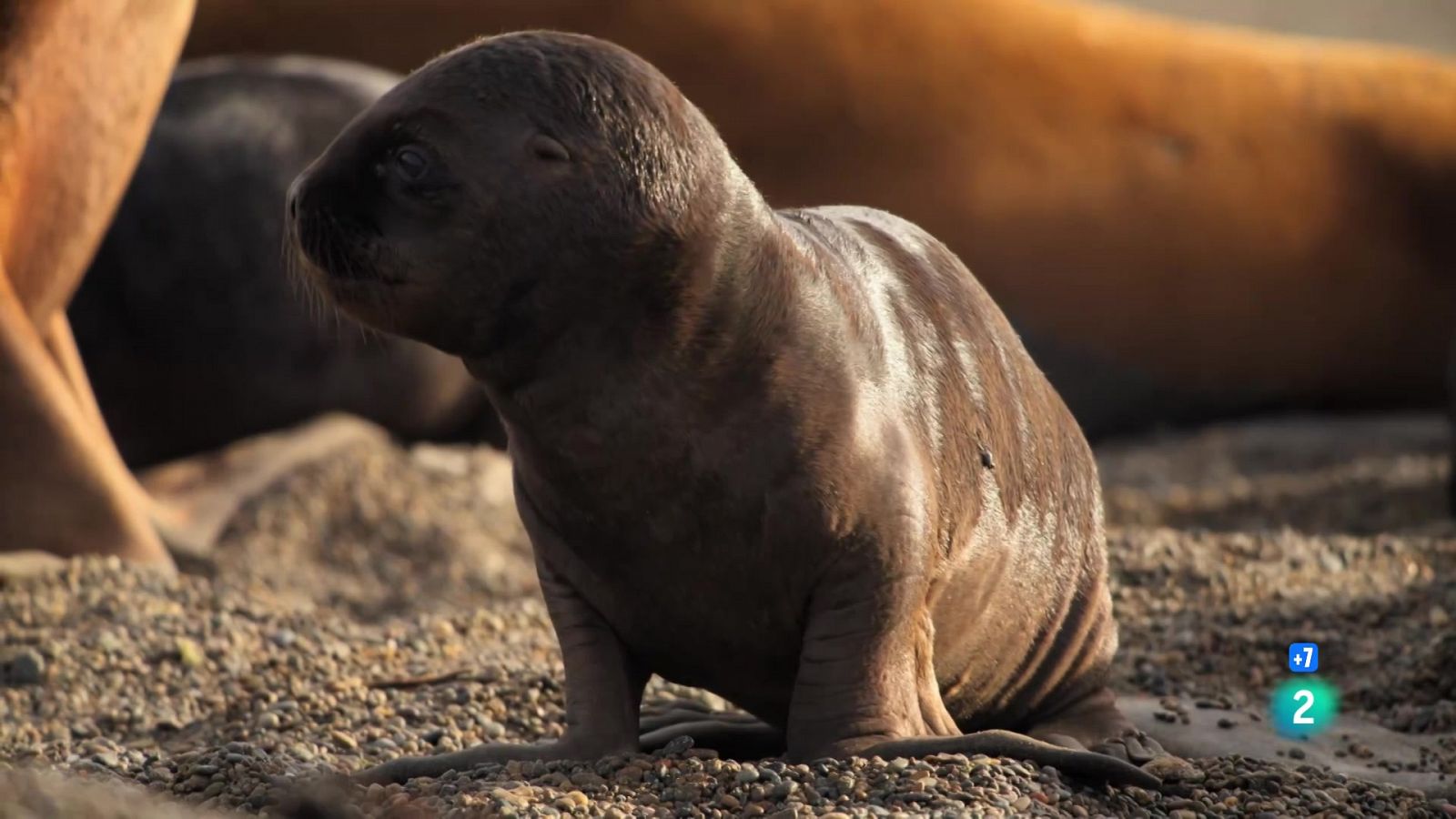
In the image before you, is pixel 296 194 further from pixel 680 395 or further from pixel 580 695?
pixel 580 695

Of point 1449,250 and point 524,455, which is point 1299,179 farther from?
point 524,455

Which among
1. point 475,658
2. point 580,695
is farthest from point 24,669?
point 580,695

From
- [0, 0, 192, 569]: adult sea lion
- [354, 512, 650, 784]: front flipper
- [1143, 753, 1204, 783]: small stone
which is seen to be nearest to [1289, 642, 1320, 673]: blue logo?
[1143, 753, 1204, 783]: small stone

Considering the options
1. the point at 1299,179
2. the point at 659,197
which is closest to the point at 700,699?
the point at 659,197

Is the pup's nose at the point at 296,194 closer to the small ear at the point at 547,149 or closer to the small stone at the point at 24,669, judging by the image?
the small ear at the point at 547,149

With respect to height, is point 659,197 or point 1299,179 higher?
point 1299,179

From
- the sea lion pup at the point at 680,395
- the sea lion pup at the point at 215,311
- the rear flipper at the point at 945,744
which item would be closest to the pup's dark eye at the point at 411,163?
the sea lion pup at the point at 680,395

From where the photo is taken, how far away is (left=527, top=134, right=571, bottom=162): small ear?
9.44ft

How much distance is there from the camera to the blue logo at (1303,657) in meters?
4.46

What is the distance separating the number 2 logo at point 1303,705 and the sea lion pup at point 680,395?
804 millimetres

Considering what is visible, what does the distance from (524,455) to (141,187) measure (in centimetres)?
470

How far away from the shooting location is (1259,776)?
3275 mm

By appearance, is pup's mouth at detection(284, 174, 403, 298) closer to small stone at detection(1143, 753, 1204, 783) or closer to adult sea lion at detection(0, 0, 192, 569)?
small stone at detection(1143, 753, 1204, 783)

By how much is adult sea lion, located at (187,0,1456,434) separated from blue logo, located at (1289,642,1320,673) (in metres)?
4.48
